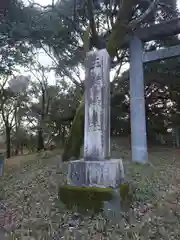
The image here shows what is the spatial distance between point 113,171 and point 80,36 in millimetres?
7107

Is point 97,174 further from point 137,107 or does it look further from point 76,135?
point 137,107

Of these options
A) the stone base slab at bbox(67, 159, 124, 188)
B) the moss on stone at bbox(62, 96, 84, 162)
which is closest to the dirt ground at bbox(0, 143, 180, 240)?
the stone base slab at bbox(67, 159, 124, 188)

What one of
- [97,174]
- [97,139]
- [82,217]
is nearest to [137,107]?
[97,139]

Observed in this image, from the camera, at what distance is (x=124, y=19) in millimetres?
6051

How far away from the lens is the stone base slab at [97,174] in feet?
10.0

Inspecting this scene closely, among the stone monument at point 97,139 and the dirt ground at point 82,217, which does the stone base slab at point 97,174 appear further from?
the dirt ground at point 82,217

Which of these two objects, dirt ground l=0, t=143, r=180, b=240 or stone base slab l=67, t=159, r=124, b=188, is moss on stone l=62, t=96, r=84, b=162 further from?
stone base slab l=67, t=159, r=124, b=188

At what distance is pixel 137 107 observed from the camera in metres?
6.73

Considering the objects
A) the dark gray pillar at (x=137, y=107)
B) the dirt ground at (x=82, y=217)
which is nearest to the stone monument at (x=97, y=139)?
the dirt ground at (x=82, y=217)

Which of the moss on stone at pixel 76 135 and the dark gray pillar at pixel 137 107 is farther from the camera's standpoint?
the dark gray pillar at pixel 137 107

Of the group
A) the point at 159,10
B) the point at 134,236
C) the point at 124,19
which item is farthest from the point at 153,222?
the point at 159,10

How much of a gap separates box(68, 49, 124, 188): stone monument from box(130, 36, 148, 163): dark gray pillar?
3473 mm

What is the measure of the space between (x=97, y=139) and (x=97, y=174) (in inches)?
21.0

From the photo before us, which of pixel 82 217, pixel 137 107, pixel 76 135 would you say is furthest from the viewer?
pixel 137 107
